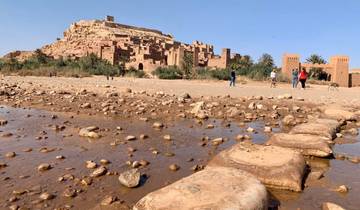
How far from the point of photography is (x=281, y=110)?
954cm

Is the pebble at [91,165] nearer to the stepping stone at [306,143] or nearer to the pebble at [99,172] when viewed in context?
the pebble at [99,172]

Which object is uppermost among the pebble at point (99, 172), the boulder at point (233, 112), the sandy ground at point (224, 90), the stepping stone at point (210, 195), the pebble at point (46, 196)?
the sandy ground at point (224, 90)

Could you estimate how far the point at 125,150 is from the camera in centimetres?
494

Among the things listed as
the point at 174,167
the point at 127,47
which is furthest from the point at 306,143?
the point at 127,47

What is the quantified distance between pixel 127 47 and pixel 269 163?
61.8 metres

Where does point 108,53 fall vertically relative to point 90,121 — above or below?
above

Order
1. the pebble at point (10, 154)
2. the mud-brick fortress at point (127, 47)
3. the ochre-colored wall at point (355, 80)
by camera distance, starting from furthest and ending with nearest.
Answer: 1. the mud-brick fortress at point (127, 47)
2. the ochre-colored wall at point (355, 80)
3. the pebble at point (10, 154)

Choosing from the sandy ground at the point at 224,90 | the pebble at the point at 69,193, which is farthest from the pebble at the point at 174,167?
the sandy ground at the point at 224,90

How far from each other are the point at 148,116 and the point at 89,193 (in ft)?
15.8

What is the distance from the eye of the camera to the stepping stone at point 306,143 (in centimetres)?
472

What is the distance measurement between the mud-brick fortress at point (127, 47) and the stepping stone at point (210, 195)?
44.5 meters

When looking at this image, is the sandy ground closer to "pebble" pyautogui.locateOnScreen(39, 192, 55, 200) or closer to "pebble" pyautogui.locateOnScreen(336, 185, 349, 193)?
"pebble" pyautogui.locateOnScreen(336, 185, 349, 193)

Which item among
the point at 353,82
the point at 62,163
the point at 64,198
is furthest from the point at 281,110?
the point at 353,82

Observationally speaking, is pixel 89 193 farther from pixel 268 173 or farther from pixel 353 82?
pixel 353 82
